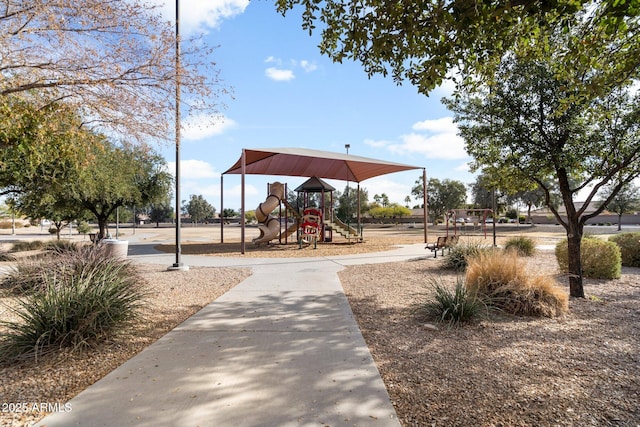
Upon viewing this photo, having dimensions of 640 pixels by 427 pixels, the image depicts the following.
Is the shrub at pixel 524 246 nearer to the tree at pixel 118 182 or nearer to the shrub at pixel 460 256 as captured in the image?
the shrub at pixel 460 256

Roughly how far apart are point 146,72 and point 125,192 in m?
14.5

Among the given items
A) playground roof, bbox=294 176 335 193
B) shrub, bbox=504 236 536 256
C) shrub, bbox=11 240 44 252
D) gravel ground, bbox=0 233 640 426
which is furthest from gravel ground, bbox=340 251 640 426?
shrub, bbox=11 240 44 252

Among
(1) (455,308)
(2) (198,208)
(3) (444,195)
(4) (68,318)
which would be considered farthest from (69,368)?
(2) (198,208)

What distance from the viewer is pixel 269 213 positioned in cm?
1911

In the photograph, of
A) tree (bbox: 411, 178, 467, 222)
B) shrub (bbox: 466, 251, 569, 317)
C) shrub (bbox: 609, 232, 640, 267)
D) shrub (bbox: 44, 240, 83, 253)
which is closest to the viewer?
shrub (bbox: 466, 251, 569, 317)

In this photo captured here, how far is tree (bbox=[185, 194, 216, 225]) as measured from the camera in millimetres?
106312

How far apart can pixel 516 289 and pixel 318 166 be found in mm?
16342

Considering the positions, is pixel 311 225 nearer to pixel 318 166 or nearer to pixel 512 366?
pixel 318 166

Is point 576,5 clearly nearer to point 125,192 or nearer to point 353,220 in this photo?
point 125,192

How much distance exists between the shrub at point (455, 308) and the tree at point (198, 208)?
4183 inches

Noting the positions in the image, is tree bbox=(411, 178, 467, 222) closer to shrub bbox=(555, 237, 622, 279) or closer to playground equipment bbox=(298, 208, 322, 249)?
playground equipment bbox=(298, 208, 322, 249)

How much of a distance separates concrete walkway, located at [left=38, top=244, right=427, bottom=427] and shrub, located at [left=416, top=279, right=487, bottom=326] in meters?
1.25

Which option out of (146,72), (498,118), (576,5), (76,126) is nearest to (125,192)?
(76,126)

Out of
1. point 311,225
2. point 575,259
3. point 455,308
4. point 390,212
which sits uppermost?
point 390,212
